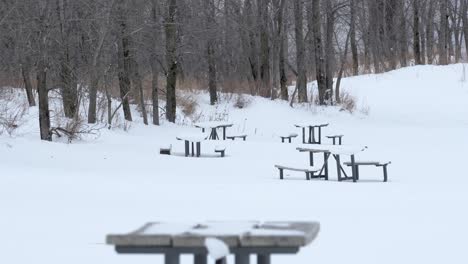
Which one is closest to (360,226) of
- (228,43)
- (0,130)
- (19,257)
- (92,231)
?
(92,231)

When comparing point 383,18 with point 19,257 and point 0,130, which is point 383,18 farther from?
point 19,257

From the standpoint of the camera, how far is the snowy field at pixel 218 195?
700 centimetres

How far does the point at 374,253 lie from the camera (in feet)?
22.2

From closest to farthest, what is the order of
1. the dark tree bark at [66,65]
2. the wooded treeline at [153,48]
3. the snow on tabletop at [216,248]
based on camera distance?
the snow on tabletop at [216,248] < the wooded treeline at [153,48] < the dark tree bark at [66,65]

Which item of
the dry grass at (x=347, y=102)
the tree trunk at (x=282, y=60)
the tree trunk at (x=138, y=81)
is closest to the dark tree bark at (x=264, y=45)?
the tree trunk at (x=282, y=60)

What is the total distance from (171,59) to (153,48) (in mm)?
772

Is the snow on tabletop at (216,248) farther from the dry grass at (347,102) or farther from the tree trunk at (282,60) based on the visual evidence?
the tree trunk at (282,60)

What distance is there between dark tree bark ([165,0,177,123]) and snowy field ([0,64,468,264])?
1487 millimetres

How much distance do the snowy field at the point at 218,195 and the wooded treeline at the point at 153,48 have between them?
4.72ft

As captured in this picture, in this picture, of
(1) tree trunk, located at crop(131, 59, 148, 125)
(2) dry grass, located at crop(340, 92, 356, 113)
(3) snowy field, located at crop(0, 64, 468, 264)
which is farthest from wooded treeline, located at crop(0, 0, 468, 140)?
(3) snowy field, located at crop(0, 64, 468, 264)

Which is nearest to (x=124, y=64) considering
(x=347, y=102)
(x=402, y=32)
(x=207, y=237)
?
(x=347, y=102)

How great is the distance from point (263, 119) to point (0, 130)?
12645 millimetres

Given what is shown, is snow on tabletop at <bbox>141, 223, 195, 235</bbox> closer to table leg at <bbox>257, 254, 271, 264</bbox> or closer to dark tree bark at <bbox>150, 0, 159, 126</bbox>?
table leg at <bbox>257, 254, 271, 264</bbox>

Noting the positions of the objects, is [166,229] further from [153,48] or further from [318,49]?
[318,49]
